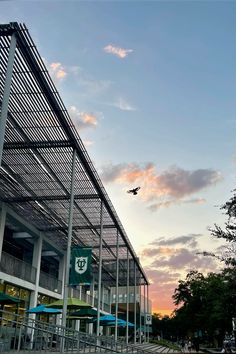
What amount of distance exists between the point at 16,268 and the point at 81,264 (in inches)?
442

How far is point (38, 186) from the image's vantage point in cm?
2397

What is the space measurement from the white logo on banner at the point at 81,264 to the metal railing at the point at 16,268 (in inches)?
359

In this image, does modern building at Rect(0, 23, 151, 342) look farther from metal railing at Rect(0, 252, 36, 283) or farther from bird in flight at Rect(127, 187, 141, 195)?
bird in flight at Rect(127, 187, 141, 195)

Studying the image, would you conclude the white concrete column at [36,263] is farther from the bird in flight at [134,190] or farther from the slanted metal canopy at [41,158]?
the bird in flight at [134,190]

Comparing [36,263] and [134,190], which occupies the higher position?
[134,190]

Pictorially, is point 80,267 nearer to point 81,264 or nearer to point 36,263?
point 81,264

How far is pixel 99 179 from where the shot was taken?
75.7 ft

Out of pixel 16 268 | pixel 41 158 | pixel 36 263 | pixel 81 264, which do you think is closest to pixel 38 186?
pixel 41 158

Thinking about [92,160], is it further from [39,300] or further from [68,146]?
[39,300]

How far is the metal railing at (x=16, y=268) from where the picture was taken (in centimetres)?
2642

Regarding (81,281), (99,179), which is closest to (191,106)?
(99,179)

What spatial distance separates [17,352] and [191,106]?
38.6 ft

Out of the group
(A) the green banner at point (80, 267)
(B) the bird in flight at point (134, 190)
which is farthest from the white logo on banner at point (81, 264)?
(B) the bird in flight at point (134, 190)

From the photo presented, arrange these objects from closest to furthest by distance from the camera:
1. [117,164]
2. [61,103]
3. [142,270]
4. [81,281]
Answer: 1. [61,103]
2. [81,281]
3. [117,164]
4. [142,270]
